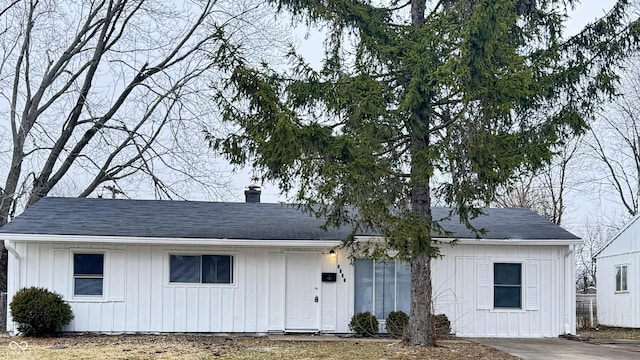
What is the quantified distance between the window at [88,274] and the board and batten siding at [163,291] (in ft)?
0.38

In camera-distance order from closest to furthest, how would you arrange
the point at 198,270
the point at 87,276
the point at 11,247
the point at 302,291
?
the point at 11,247 < the point at 87,276 < the point at 198,270 < the point at 302,291

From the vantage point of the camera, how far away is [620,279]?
Result: 21828mm

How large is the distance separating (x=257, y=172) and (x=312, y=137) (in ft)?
6.11

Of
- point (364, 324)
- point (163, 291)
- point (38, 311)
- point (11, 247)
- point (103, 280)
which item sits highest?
point (11, 247)

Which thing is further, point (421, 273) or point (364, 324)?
point (364, 324)

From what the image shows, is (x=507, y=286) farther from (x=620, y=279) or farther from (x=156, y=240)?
(x=156, y=240)

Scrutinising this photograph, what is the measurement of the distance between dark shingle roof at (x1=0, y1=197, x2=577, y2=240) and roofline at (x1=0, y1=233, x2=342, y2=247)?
4.8 inches

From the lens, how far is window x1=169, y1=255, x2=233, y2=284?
16.0 metres

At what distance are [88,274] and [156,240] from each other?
1.72m

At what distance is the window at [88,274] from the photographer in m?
15.6

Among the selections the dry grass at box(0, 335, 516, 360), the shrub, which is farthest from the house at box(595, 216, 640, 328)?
the dry grass at box(0, 335, 516, 360)

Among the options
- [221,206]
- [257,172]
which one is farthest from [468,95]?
[221,206]

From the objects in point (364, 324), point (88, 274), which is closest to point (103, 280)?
point (88, 274)

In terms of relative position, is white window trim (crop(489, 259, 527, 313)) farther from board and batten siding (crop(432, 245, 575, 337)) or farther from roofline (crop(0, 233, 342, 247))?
roofline (crop(0, 233, 342, 247))
